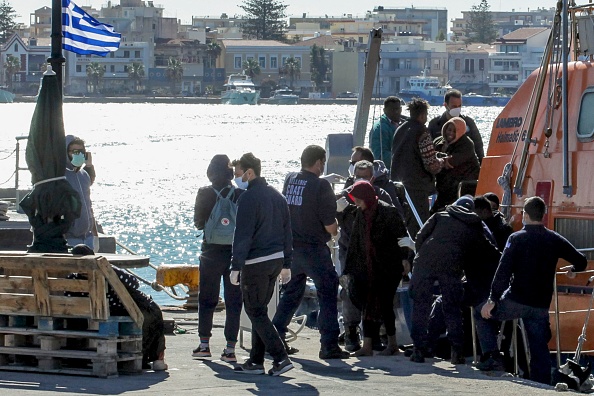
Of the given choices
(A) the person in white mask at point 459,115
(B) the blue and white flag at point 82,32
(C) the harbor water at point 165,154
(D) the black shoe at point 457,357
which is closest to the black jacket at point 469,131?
(A) the person in white mask at point 459,115

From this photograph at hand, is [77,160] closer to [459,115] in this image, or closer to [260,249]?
[260,249]

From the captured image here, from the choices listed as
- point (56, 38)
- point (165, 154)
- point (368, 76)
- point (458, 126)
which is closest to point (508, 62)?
point (165, 154)

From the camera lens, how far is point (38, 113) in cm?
1191

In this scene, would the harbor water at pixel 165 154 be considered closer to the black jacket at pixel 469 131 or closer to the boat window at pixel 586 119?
the black jacket at pixel 469 131

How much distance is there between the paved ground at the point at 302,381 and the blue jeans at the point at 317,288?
1.05 feet

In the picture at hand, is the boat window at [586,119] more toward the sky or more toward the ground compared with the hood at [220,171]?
more toward the sky

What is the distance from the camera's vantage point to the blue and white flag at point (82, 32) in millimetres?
17219

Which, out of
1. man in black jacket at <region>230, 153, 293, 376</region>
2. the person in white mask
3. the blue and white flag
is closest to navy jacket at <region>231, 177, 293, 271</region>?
man in black jacket at <region>230, 153, 293, 376</region>

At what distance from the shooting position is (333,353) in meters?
11.7

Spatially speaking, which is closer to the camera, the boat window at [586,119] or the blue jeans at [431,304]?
the blue jeans at [431,304]

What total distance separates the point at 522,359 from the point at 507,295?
48.2 inches

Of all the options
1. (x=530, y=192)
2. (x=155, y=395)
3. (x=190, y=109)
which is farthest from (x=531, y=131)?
(x=190, y=109)

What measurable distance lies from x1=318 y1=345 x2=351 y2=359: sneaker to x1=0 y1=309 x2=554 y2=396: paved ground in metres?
0.10

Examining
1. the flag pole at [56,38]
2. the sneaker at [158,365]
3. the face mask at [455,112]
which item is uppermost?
the flag pole at [56,38]
